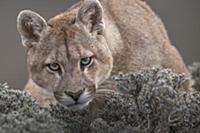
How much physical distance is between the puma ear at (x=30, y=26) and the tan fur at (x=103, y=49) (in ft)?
0.27

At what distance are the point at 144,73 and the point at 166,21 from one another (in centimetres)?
1105

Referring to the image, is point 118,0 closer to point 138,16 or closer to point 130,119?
point 138,16

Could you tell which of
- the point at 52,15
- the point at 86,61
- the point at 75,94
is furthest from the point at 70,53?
the point at 52,15

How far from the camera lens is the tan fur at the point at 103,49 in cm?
1012

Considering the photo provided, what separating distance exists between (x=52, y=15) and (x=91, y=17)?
997 cm

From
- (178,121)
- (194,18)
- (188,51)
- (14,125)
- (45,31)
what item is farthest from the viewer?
(194,18)

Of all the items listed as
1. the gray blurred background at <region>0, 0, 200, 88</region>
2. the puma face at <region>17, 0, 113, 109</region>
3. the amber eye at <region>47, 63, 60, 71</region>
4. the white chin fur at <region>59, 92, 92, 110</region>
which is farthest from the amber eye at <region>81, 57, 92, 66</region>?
the gray blurred background at <region>0, 0, 200, 88</region>

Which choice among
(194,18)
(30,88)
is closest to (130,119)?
(30,88)

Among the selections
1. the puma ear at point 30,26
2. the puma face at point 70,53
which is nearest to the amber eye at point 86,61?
the puma face at point 70,53

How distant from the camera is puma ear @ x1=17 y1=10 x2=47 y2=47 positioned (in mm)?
10555

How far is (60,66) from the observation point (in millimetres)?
10125

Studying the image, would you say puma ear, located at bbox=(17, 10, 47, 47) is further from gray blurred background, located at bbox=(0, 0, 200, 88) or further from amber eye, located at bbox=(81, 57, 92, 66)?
gray blurred background, located at bbox=(0, 0, 200, 88)

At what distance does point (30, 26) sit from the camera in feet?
34.8

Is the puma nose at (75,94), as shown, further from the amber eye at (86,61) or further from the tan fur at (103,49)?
the amber eye at (86,61)
